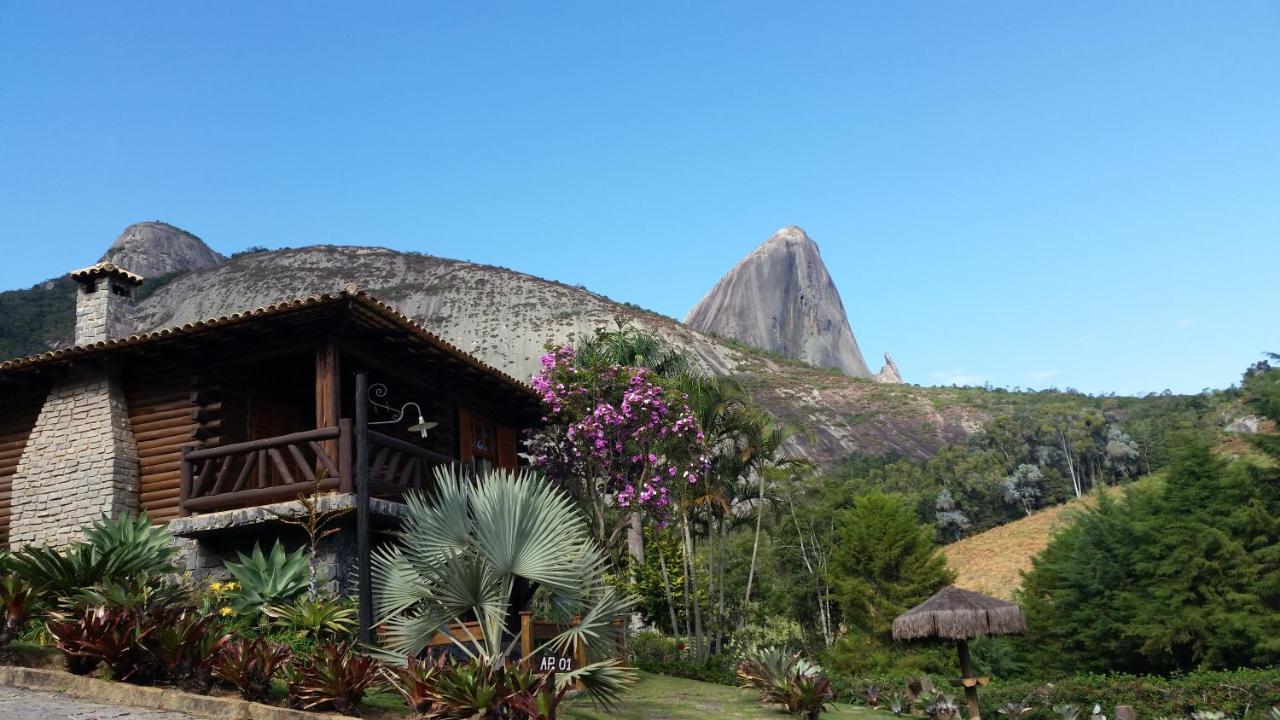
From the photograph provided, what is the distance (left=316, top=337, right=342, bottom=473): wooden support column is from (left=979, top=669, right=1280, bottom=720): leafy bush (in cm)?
1001

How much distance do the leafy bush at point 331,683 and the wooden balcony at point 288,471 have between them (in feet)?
12.0

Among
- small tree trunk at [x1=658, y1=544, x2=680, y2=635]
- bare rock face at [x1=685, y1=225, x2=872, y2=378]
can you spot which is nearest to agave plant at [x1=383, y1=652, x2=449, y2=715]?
small tree trunk at [x1=658, y1=544, x2=680, y2=635]

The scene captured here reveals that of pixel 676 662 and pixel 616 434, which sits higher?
pixel 616 434

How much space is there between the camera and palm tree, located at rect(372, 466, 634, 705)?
8.51 meters

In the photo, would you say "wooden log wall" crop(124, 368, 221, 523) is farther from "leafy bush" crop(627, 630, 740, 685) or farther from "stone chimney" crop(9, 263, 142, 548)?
"leafy bush" crop(627, 630, 740, 685)

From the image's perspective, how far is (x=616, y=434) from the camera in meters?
18.7

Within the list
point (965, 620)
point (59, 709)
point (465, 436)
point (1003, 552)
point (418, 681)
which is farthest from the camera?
point (1003, 552)

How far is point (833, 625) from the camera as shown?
2662 cm

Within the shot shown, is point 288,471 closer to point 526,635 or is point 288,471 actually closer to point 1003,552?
point 526,635

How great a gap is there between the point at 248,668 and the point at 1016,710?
10641 millimetres

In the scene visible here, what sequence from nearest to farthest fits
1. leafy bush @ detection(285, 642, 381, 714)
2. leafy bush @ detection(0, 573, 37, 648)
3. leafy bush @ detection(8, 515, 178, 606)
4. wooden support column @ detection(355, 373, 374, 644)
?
leafy bush @ detection(285, 642, 381, 714)
leafy bush @ detection(0, 573, 37, 648)
wooden support column @ detection(355, 373, 374, 644)
leafy bush @ detection(8, 515, 178, 606)

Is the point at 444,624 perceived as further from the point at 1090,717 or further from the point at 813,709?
the point at 1090,717

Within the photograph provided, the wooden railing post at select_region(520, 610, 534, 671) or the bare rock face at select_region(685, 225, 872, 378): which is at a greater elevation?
the bare rock face at select_region(685, 225, 872, 378)

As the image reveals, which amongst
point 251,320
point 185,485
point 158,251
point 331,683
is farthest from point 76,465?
point 158,251
